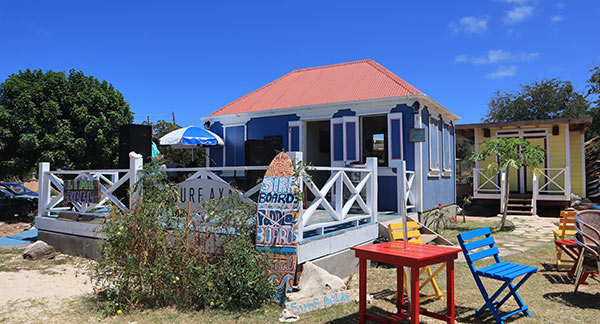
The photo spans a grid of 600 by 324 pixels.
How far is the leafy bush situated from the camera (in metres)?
4.30

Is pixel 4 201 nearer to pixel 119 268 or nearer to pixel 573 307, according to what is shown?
pixel 119 268

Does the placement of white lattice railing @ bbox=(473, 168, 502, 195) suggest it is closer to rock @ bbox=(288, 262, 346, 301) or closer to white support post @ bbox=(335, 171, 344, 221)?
white support post @ bbox=(335, 171, 344, 221)

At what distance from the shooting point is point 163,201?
5.02 metres

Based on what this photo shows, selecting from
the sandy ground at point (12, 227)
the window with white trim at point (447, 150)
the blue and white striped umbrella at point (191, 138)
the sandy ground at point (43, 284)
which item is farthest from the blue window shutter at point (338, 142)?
the sandy ground at point (12, 227)

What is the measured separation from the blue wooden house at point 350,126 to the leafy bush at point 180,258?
13.5 ft

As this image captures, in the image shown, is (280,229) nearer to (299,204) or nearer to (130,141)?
(299,204)

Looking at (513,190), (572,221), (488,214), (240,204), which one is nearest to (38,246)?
(240,204)

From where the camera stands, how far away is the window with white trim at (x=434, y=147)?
9.59m

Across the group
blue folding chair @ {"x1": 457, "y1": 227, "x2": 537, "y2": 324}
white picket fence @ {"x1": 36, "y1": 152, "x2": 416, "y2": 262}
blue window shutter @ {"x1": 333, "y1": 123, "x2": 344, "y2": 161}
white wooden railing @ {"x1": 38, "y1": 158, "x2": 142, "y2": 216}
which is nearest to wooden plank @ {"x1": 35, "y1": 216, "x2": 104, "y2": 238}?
white picket fence @ {"x1": 36, "y1": 152, "x2": 416, "y2": 262}

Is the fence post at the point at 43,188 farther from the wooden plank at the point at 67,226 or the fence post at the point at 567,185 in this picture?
the fence post at the point at 567,185

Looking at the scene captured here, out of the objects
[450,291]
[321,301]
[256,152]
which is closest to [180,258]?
[321,301]

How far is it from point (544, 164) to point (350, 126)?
31.5 ft

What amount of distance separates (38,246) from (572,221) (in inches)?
371

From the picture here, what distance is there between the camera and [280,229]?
4488 millimetres
